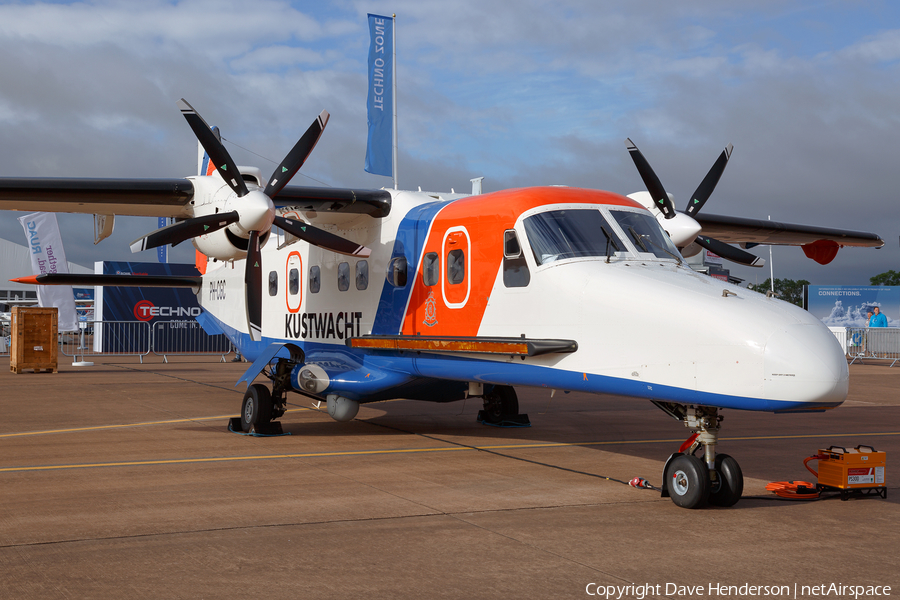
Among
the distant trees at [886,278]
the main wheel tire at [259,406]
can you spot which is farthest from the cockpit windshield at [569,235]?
the distant trees at [886,278]

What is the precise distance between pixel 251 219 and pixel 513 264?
12.4 feet

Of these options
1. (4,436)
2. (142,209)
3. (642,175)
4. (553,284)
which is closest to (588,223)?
(553,284)

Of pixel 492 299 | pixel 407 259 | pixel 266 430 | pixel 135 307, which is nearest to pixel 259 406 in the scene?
pixel 266 430

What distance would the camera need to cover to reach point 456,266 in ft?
32.2

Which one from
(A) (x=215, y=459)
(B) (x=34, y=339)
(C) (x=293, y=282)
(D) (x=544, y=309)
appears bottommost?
(A) (x=215, y=459)

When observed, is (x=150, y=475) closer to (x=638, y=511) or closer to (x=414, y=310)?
(x=414, y=310)

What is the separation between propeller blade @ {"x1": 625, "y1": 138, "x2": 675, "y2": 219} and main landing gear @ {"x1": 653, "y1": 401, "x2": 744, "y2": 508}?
453 cm

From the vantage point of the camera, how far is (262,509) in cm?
684

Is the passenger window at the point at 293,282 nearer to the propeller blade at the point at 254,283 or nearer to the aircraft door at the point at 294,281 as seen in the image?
the aircraft door at the point at 294,281

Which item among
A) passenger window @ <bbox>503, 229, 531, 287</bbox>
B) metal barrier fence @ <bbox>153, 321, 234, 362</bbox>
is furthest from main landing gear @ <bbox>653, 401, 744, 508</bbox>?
metal barrier fence @ <bbox>153, 321, 234, 362</bbox>

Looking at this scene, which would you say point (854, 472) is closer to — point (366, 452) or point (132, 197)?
point (366, 452)

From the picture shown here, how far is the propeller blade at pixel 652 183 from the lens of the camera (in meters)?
10.9

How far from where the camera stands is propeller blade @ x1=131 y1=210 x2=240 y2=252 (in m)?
10.8

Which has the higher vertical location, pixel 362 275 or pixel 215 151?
pixel 215 151
